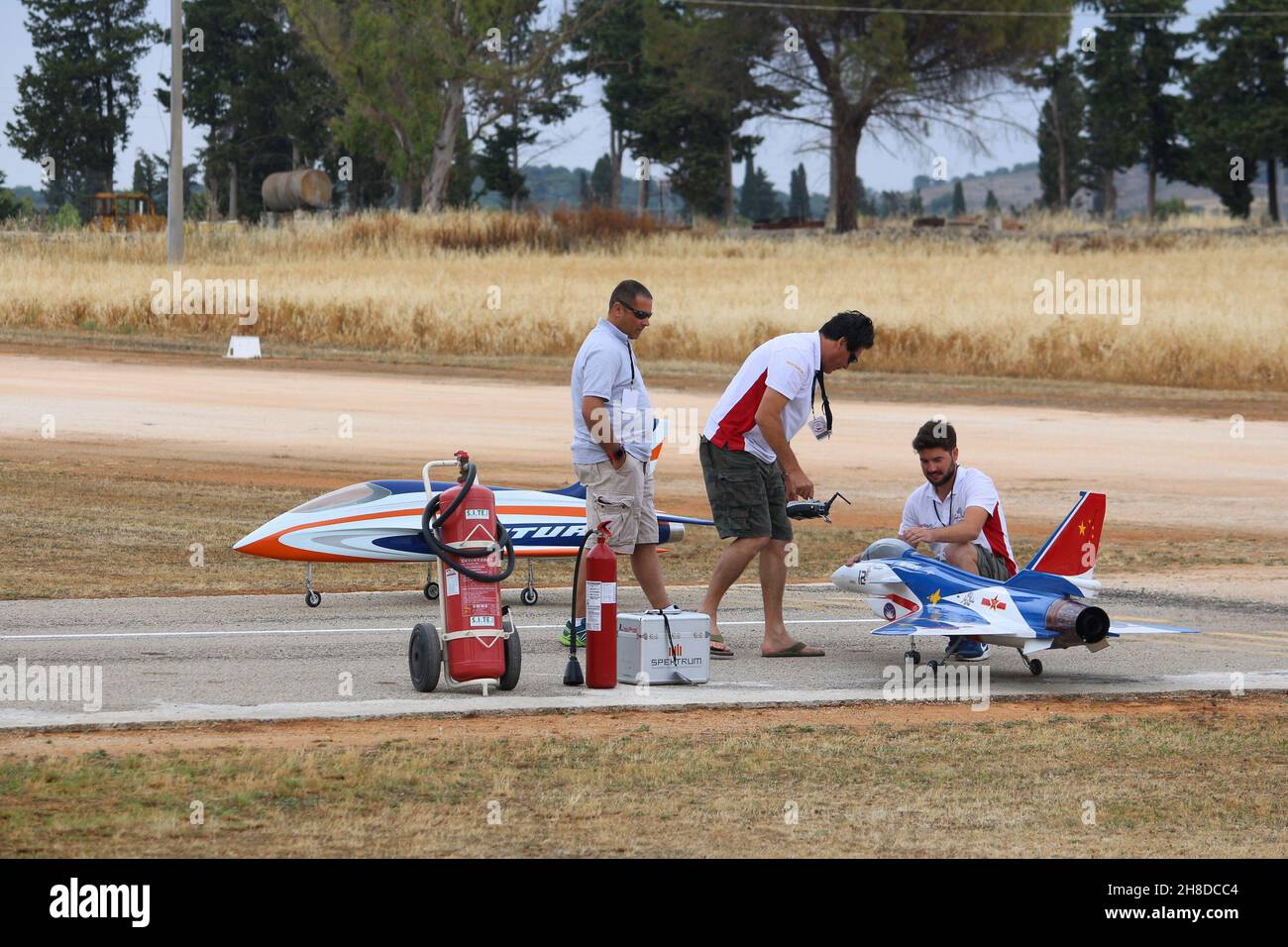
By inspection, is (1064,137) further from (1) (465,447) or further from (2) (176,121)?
(1) (465,447)

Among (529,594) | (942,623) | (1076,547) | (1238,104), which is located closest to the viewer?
(942,623)

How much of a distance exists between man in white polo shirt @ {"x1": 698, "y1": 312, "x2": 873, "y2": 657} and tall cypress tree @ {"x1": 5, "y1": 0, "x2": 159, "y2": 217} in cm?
9069

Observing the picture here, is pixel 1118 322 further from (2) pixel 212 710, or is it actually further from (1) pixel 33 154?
(1) pixel 33 154

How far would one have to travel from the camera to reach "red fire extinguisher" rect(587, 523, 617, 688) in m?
9.90

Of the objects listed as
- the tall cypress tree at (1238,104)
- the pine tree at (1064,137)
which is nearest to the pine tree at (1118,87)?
the tall cypress tree at (1238,104)

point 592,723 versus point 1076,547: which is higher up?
point 1076,547

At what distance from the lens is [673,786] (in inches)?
322

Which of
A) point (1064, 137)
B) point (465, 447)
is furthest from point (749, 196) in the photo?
point (465, 447)

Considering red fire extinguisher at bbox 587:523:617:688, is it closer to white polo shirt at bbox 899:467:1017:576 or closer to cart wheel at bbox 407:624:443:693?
cart wheel at bbox 407:624:443:693

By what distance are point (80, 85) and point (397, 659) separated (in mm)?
94229

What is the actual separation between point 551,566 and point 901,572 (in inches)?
237

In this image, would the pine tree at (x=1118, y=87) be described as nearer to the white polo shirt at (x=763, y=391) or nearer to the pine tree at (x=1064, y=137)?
the pine tree at (x=1064, y=137)

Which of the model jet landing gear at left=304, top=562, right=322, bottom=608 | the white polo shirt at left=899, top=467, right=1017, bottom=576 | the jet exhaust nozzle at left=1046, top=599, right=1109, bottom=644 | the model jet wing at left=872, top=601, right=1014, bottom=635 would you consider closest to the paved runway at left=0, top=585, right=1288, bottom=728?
the model jet landing gear at left=304, top=562, right=322, bottom=608
